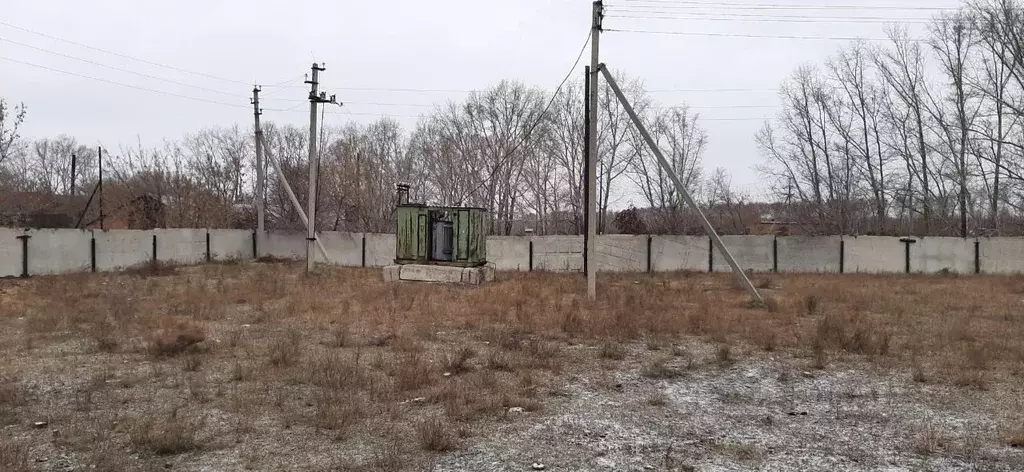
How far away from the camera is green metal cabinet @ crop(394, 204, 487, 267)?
712 inches

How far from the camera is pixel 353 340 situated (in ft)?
30.8

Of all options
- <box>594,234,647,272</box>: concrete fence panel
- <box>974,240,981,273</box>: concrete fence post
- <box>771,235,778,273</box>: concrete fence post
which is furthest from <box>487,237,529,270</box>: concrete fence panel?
<box>974,240,981,273</box>: concrete fence post

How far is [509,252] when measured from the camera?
25047mm

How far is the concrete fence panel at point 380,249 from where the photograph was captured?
2663 cm

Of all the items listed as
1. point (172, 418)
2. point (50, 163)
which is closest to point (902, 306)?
point (172, 418)

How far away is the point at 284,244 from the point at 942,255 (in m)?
25.8

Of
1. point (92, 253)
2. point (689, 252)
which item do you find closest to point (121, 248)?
point (92, 253)

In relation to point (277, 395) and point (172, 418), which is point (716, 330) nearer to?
point (277, 395)

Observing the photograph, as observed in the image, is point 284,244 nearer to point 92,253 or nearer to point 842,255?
point 92,253

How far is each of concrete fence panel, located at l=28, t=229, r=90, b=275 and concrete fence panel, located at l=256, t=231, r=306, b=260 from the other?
7.56 meters

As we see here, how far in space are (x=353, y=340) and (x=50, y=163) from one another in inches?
2339

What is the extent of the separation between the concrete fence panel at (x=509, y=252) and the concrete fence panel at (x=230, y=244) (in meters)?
10.3

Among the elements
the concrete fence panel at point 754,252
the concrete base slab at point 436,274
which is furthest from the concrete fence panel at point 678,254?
the concrete base slab at point 436,274

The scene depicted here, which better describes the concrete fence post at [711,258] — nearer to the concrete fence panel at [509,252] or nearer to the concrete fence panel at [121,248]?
the concrete fence panel at [509,252]
